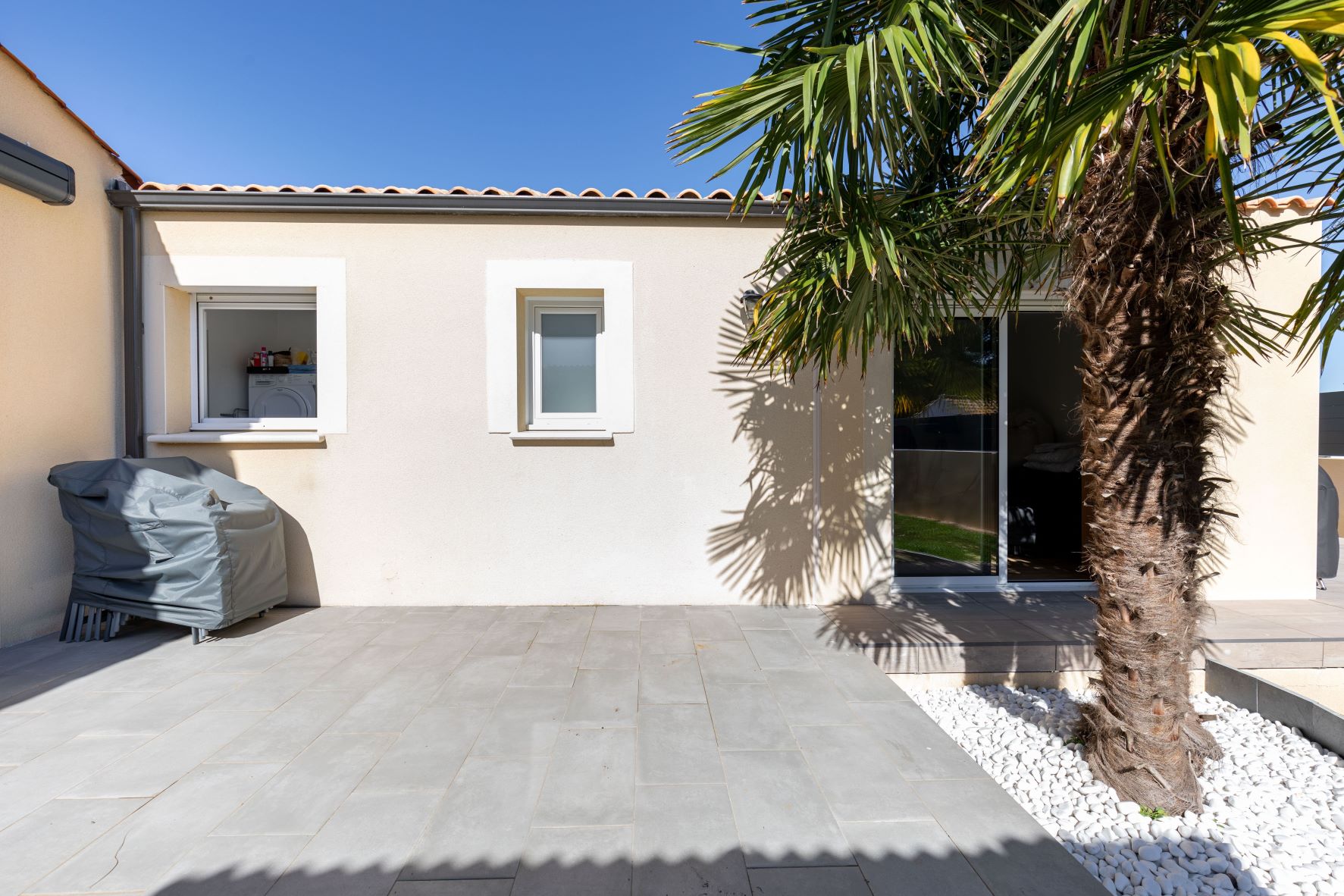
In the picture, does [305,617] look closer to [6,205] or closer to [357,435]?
[357,435]

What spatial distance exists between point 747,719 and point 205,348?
5.46m

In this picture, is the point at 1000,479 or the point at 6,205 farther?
the point at 1000,479

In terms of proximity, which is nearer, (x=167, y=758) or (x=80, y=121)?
(x=167, y=758)

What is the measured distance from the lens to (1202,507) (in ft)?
8.04

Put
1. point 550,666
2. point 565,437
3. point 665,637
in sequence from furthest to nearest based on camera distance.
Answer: point 565,437 → point 665,637 → point 550,666

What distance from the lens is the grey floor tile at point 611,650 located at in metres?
3.40

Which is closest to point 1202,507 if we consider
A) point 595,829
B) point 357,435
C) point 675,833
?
point 675,833

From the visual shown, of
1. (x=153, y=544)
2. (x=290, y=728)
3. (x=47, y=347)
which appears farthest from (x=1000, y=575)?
(x=47, y=347)

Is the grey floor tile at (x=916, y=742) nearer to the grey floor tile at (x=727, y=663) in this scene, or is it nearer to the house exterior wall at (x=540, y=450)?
the grey floor tile at (x=727, y=663)

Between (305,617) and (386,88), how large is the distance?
24.4 ft

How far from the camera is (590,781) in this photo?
2248mm

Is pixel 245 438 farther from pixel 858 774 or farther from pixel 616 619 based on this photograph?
pixel 858 774

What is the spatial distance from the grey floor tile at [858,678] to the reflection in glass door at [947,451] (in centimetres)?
160

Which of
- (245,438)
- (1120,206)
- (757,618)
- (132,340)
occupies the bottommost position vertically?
(757,618)
